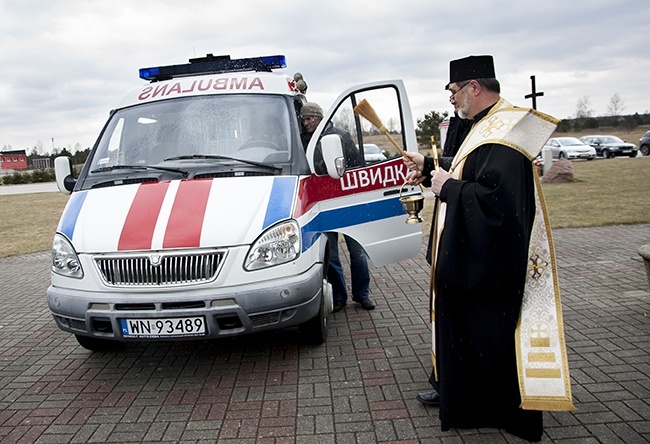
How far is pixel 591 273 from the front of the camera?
6.53 metres

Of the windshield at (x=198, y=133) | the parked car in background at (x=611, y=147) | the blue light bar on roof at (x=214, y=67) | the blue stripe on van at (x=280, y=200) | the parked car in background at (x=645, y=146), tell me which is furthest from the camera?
the parked car in background at (x=611, y=147)

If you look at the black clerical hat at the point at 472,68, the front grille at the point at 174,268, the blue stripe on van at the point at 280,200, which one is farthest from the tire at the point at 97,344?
the black clerical hat at the point at 472,68

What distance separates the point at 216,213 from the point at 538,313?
222 centimetres

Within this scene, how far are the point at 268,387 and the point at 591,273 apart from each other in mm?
4472

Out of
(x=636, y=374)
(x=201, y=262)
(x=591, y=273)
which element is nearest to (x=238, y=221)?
(x=201, y=262)

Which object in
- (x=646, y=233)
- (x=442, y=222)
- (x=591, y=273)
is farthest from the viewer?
(x=646, y=233)

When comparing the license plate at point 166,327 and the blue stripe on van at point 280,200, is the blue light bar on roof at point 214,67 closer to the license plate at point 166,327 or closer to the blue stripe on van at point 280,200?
the blue stripe on van at point 280,200

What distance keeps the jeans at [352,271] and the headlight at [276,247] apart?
1473 millimetres

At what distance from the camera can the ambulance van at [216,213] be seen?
3764 mm

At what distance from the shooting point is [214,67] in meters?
5.80

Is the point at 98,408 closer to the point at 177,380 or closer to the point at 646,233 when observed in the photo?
the point at 177,380

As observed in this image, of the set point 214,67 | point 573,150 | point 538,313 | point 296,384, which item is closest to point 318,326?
point 296,384

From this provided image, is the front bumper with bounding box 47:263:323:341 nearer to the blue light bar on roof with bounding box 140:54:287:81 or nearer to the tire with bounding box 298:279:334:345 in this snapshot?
the tire with bounding box 298:279:334:345

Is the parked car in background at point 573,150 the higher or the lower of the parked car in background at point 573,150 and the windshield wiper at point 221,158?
the lower
